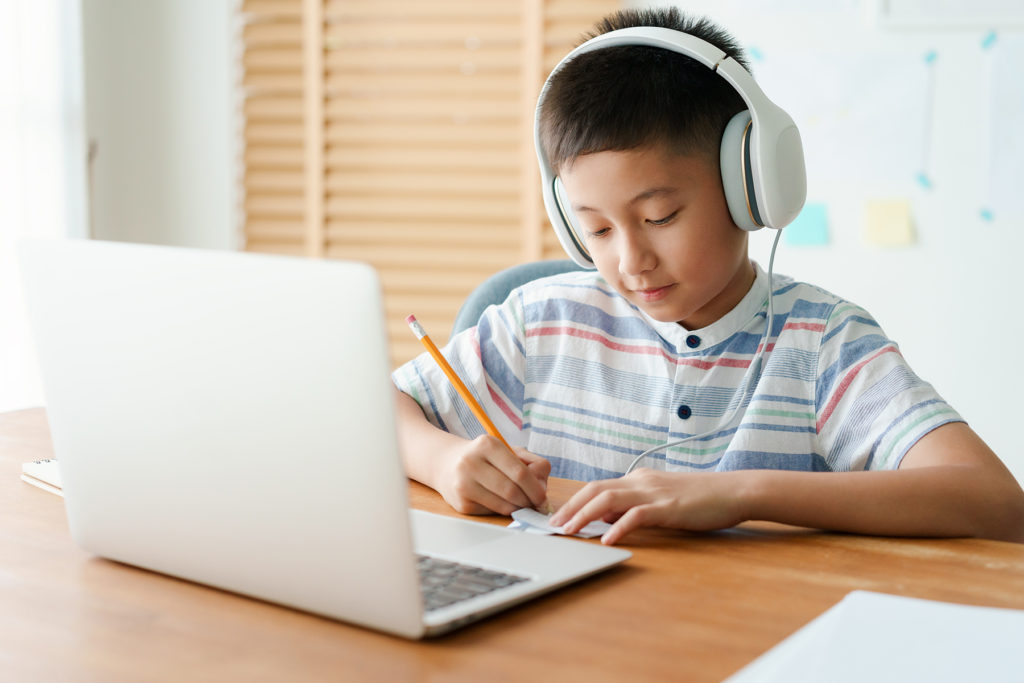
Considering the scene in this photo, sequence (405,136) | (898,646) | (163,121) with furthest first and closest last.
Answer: (163,121)
(405,136)
(898,646)

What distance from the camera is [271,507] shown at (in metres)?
0.55

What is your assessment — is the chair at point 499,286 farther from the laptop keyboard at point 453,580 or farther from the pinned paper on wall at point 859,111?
the pinned paper on wall at point 859,111

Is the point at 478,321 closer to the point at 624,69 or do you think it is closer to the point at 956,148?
the point at 624,69

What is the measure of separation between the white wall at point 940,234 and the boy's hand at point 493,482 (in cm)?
166

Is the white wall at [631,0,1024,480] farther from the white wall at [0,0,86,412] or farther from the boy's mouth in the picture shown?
the white wall at [0,0,86,412]

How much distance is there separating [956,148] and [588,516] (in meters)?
1.81

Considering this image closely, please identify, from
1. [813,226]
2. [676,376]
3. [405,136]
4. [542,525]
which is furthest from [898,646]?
[405,136]

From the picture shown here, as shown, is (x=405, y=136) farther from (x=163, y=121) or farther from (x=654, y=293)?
(x=654, y=293)

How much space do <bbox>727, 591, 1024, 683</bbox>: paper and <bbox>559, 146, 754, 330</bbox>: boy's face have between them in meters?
0.49

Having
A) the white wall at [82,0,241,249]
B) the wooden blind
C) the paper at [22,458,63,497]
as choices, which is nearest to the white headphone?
the paper at [22,458,63,497]

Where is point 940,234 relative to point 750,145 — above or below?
below

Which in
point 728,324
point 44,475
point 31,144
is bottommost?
point 44,475

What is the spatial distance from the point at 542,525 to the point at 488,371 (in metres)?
0.46

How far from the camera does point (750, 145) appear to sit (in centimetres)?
99
